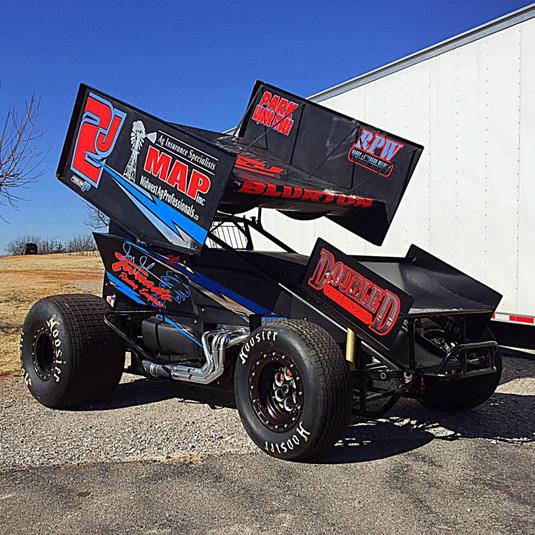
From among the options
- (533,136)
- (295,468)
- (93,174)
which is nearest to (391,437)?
(295,468)

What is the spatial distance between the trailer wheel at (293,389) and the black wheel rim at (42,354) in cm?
213

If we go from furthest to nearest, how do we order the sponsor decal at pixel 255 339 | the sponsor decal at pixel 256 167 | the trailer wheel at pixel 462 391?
the sponsor decal at pixel 256 167 < the trailer wheel at pixel 462 391 < the sponsor decal at pixel 255 339

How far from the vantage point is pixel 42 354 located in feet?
20.8

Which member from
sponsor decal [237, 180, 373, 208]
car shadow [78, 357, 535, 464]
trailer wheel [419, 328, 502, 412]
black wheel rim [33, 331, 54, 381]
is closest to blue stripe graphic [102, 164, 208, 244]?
sponsor decal [237, 180, 373, 208]

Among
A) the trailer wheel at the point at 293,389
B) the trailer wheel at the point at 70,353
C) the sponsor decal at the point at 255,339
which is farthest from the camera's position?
the trailer wheel at the point at 70,353

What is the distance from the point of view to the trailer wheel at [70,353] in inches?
232

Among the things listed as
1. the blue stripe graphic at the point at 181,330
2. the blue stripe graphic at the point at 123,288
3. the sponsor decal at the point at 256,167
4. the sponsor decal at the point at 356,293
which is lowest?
the blue stripe graphic at the point at 181,330

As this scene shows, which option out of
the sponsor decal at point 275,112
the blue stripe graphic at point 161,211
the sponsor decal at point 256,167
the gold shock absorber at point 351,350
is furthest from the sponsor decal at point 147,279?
the sponsor decal at point 275,112

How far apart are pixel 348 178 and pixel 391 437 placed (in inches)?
98.9

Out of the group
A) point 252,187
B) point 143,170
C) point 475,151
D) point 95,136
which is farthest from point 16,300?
point 252,187

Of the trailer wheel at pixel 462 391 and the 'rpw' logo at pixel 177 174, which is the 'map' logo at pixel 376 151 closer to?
the trailer wheel at pixel 462 391

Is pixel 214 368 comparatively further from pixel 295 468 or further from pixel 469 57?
pixel 469 57

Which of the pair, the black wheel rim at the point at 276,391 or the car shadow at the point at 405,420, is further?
the car shadow at the point at 405,420

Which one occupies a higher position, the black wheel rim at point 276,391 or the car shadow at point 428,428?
the black wheel rim at point 276,391
